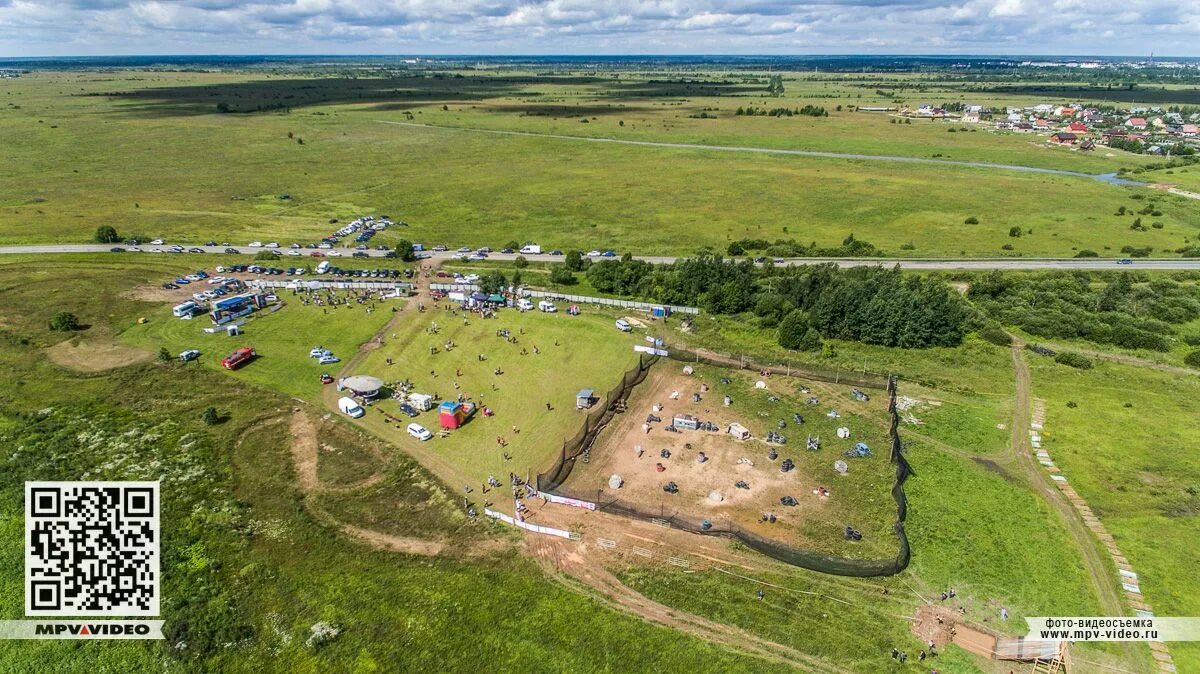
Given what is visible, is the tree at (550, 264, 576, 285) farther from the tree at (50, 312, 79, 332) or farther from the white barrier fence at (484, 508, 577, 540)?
the tree at (50, 312, 79, 332)

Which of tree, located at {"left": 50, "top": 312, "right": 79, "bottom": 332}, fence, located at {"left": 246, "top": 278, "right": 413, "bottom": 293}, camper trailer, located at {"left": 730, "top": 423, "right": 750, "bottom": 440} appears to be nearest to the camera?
camper trailer, located at {"left": 730, "top": 423, "right": 750, "bottom": 440}

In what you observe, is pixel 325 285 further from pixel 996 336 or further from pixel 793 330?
pixel 996 336

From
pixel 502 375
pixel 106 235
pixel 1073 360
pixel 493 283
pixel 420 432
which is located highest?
pixel 106 235

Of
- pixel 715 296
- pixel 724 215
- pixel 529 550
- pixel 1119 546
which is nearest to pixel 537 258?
pixel 715 296

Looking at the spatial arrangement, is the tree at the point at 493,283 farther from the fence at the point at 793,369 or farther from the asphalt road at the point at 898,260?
the fence at the point at 793,369

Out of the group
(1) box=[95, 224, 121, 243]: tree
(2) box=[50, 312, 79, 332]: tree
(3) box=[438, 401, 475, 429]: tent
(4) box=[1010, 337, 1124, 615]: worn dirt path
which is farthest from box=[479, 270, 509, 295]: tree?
(1) box=[95, 224, 121, 243]: tree

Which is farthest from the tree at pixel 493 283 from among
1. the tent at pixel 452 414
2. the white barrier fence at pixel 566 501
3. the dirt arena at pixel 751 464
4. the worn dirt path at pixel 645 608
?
the worn dirt path at pixel 645 608

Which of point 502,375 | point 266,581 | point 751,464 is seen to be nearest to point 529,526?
point 266,581
